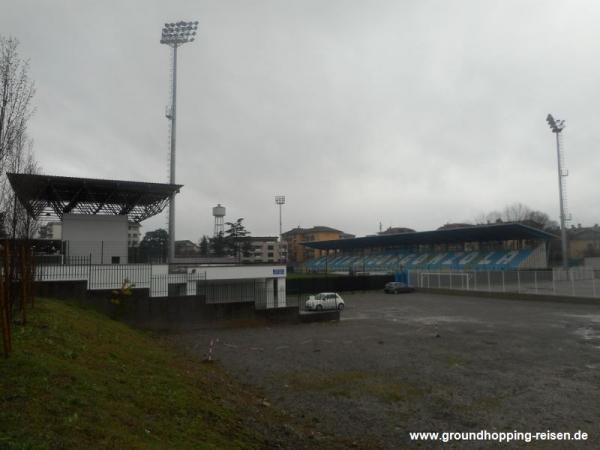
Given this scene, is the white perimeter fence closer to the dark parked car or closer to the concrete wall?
the dark parked car

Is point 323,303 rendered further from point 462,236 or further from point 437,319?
point 462,236

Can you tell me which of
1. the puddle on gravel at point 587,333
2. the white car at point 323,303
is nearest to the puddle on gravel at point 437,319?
the puddle on gravel at point 587,333

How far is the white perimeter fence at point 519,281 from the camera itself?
3269cm

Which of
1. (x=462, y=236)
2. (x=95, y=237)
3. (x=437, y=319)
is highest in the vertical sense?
(x=462, y=236)

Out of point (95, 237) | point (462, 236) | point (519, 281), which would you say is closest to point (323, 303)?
point (95, 237)

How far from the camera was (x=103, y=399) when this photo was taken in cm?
567

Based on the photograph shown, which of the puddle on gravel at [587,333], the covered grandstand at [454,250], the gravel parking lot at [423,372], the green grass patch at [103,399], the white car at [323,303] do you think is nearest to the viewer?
the green grass patch at [103,399]

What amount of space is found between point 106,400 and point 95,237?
21.5 metres

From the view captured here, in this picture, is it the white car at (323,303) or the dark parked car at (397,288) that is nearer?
the white car at (323,303)

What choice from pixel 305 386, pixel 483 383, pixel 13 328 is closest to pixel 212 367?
pixel 305 386

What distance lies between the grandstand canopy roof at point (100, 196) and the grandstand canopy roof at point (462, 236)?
38588 millimetres

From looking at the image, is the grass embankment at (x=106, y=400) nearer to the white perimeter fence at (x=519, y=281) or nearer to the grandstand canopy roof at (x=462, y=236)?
the white perimeter fence at (x=519, y=281)

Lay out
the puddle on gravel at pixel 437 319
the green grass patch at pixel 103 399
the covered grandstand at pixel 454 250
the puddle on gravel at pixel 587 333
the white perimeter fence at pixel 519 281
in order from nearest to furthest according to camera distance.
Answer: the green grass patch at pixel 103 399 < the puddle on gravel at pixel 587 333 < the puddle on gravel at pixel 437 319 < the white perimeter fence at pixel 519 281 < the covered grandstand at pixel 454 250

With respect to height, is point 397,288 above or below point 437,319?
above
